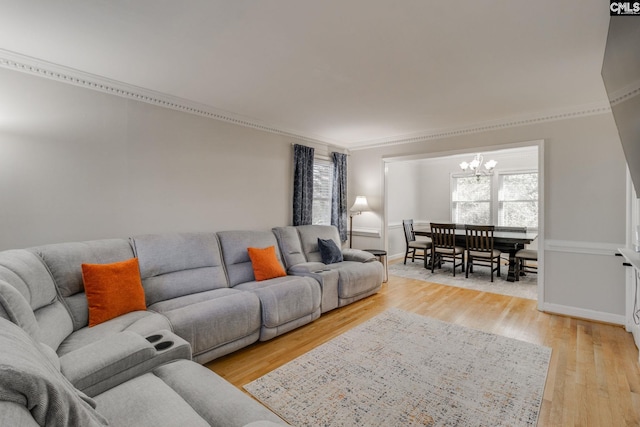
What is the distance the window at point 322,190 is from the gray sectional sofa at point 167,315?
36.0 inches

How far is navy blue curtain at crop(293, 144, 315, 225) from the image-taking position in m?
4.80

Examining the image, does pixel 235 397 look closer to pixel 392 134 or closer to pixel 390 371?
pixel 390 371

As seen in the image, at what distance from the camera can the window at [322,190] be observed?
5.29m

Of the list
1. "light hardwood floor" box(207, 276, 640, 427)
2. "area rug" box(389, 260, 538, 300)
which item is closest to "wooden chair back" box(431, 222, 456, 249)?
"area rug" box(389, 260, 538, 300)

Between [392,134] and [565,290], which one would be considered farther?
[392,134]

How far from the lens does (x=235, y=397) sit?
1.40 m

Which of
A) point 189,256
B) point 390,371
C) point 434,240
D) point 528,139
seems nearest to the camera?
point 390,371

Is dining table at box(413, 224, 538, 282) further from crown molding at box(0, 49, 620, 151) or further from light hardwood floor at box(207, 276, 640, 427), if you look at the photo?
crown molding at box(0, 49, 620, 151)

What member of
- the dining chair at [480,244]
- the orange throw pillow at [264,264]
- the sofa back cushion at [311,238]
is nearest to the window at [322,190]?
the sofa back cushion at [311,238]

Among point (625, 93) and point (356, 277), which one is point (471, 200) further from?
point (625, 93)

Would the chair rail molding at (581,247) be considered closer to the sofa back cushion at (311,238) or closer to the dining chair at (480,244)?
the dining chair at (480,244)

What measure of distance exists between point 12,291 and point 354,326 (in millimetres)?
2795

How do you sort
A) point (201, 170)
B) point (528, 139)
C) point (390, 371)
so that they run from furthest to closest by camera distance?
point (528, 139), point (201, 170), point (390, 371)

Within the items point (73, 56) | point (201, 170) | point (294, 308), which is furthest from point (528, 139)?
point (73, 56)
